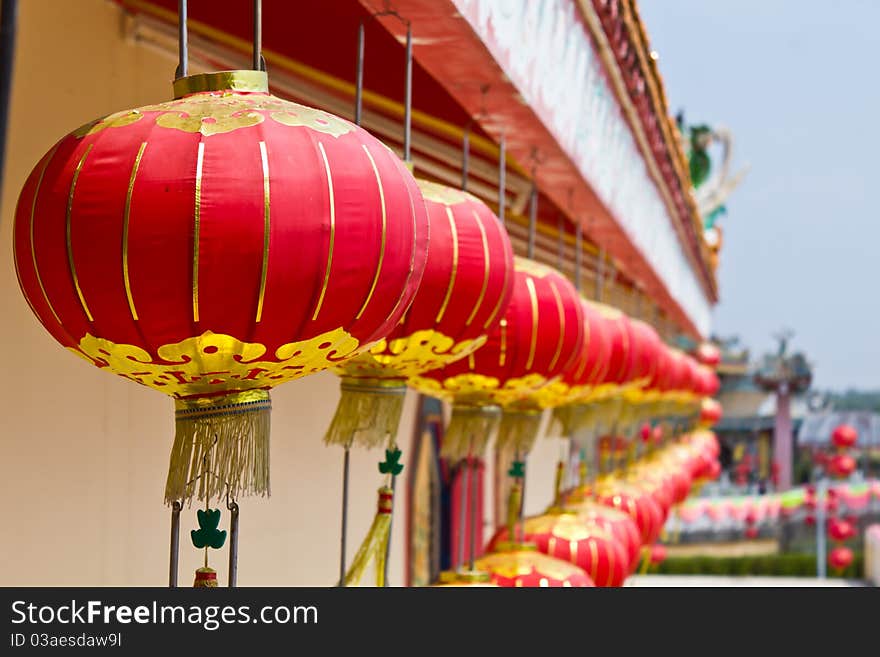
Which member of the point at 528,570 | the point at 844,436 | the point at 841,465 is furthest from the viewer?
the point at 841,465

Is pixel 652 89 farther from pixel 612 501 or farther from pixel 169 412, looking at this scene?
pixel 169 412

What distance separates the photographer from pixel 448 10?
2088 millimetres

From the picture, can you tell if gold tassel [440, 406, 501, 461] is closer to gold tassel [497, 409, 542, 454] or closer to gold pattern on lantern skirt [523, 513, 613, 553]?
gold tassel [497, 409, 542, 454]

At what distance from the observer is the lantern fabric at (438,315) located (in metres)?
1.83

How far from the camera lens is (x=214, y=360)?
4.31 feet

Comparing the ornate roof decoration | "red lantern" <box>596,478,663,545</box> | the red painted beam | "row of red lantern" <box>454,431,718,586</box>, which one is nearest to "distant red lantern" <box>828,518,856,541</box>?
the ornate roof decoration

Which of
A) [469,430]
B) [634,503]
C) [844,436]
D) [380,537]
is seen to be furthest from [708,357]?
[380,537]

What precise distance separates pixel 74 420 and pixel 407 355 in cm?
105

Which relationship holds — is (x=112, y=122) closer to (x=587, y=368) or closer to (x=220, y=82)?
(x=220, y=82)

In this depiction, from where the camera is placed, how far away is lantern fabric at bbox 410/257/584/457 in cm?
231

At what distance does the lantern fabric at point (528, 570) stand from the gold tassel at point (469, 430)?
28cm

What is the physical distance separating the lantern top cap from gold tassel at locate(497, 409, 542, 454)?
1485 mm
